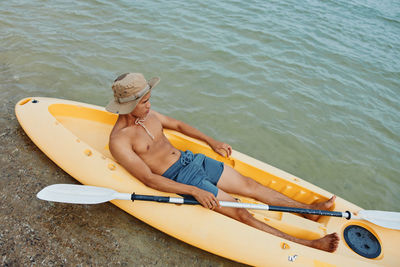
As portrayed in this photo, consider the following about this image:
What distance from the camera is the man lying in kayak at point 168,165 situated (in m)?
2.28

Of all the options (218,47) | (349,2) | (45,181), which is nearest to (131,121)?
(45,181)

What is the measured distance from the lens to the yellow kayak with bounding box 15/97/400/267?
7.36 feet

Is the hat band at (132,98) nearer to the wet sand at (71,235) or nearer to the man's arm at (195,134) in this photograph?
the man's arm at (195,134)

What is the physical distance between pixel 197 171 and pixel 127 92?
104 cm

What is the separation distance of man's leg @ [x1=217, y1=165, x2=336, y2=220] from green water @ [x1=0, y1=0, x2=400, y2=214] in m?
1.10

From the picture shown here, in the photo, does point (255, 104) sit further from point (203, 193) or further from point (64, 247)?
point (64, 247)

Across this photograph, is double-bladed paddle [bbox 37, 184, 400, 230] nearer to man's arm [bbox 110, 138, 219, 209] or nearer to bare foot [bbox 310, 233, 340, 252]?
man's arm [bbox 110, 138, 219, 209]

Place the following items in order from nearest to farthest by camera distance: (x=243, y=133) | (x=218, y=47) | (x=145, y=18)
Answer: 1. (x=243, y=133)
2. (x=218, y=47)
3. (x=145, y=18)

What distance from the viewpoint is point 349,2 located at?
9508 mm

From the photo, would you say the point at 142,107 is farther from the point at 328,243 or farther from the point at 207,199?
the point at 328,243

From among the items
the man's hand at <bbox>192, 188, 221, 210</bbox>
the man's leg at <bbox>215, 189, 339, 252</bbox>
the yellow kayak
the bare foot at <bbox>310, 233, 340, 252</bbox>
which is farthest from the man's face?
the bare foot at <bbox>310, 233, 340, 252</bbox>

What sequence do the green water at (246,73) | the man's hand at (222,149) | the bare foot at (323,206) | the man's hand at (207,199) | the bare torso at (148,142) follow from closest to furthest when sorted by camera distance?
the man's hand at (207,199) → the bare torso at (148,142) → the bare foot at (323,206) → the man's hand at (222,149) → the green water at (246,73)

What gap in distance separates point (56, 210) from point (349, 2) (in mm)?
11046

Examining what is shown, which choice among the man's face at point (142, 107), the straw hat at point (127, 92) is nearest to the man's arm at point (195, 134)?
the man's face at point (142, 107)
